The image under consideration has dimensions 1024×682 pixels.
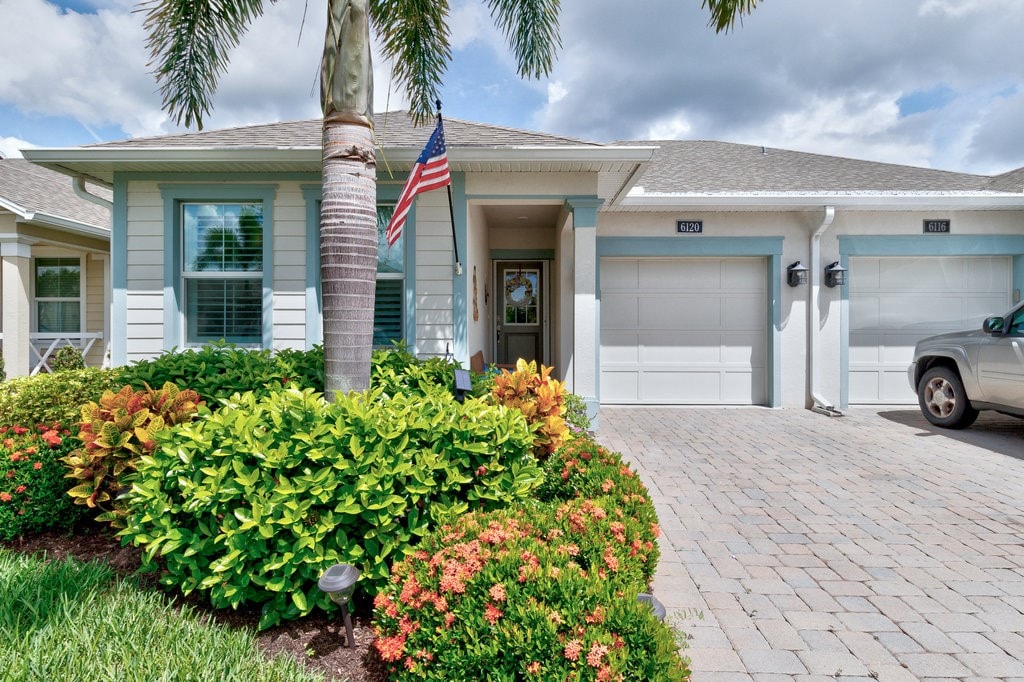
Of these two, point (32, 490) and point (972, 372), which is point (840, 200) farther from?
point (32, 490)

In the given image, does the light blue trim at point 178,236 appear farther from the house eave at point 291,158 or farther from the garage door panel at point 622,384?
the garage door panel at point 622,384

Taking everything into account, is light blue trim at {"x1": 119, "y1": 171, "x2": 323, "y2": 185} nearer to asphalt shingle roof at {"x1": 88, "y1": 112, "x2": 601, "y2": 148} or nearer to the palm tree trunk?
asphalt shingle roof at {"x1": 88, "y1": 112, "x2": 601, "y2": 148}

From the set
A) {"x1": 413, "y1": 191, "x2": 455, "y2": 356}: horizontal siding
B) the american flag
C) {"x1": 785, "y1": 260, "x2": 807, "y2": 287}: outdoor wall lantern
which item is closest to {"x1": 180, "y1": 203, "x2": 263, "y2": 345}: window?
{"x1": 413, "y1": 191, "x2": 455, "y2": 356}: horizontal siding

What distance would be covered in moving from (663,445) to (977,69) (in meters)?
9.03

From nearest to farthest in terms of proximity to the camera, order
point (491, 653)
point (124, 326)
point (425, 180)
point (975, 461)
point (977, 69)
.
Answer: point (491, 653), point (425, 180), point (975, 461), point (124, 326), point (977, 69)

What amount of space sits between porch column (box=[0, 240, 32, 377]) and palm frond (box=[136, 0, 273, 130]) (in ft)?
20.2

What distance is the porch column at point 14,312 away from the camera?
26.9 feet

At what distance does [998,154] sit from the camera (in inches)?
1909

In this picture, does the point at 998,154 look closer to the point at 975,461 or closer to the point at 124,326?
the point at 975,461

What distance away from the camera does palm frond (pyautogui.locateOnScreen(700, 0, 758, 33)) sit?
4160mm

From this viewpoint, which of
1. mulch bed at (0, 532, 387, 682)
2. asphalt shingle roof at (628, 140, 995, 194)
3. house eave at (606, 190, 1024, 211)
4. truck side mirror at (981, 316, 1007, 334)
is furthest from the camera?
asphalt shingle roof at (628, 140, 995, 194)

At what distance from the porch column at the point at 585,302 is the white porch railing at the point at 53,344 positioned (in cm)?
922

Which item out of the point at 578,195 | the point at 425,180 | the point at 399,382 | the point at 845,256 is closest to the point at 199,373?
the point at 399,382

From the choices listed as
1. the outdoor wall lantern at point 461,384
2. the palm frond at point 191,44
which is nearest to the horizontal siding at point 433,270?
the palm frond at point 191,44
